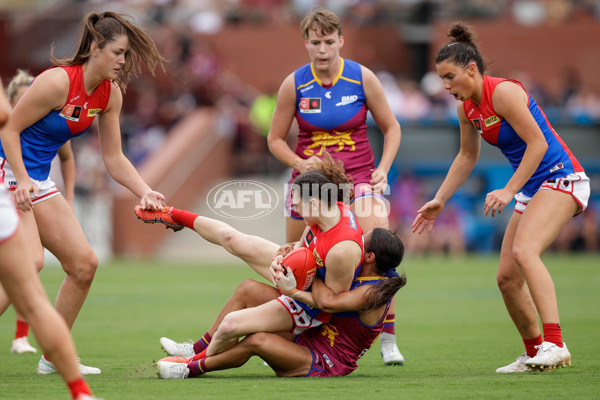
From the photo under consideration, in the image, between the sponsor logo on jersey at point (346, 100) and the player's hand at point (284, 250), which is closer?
the player's hand at point (284, 250)

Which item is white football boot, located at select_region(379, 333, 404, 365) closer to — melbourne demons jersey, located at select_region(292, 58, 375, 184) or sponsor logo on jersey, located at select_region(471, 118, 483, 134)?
melbourne demons jersey, located at select_region(292, 58, 375, 184)

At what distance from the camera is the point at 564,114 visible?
66.4 ft

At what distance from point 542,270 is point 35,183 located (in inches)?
153

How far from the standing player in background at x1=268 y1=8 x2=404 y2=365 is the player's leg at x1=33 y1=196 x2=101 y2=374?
184 centimetres

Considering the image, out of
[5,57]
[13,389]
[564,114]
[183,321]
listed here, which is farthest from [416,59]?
[13,389]

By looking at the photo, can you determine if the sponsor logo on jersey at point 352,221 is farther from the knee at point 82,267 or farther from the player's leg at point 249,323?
the knee at point 82,267

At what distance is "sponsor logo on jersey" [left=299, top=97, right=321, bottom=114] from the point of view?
7668mm

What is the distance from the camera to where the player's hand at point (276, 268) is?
244 inches

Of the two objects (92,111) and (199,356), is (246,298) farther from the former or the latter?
(92,111)

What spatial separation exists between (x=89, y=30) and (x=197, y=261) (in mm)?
14692

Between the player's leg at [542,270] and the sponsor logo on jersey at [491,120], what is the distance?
27.9 inches

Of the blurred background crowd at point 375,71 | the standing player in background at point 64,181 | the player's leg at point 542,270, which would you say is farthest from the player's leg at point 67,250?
the blurred background crowd at point 375,71

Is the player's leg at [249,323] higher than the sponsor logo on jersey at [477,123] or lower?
lower

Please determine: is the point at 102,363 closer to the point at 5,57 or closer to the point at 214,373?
the point at 214,373
